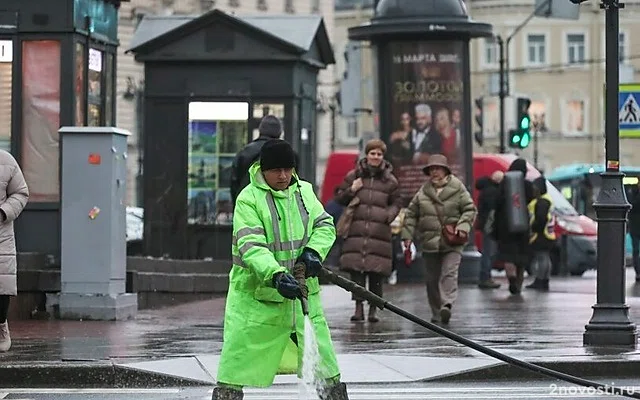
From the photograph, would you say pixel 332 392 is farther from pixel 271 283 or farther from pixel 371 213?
pixel 371 213

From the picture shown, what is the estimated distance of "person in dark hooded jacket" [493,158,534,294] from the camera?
2395cm

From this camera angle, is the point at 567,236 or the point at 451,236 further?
the point at 567,236

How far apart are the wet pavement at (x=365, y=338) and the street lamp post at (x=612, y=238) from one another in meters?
0.34

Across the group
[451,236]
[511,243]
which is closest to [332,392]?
[451,236]

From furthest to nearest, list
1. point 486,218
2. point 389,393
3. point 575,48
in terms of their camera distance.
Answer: point 575,48 → point 486,218 → point 389,393

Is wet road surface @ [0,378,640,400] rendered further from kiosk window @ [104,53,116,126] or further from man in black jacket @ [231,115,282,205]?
kiosk window @ [104,53,116,126]

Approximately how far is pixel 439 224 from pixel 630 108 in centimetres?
241

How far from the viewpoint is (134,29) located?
194ft

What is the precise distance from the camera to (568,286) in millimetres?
26891

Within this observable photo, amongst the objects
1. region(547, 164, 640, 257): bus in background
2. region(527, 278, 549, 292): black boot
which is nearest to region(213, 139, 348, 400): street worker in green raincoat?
region(527, 278, 549, 292): black boot

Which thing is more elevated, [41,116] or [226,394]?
[41,116]

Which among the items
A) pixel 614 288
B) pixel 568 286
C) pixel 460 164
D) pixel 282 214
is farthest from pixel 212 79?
pixel 282 214

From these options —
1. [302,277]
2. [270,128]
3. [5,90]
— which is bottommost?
[302,277]

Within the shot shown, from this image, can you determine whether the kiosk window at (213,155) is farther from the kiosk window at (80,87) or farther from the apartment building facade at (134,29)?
the apartment building facade at (134,29)
